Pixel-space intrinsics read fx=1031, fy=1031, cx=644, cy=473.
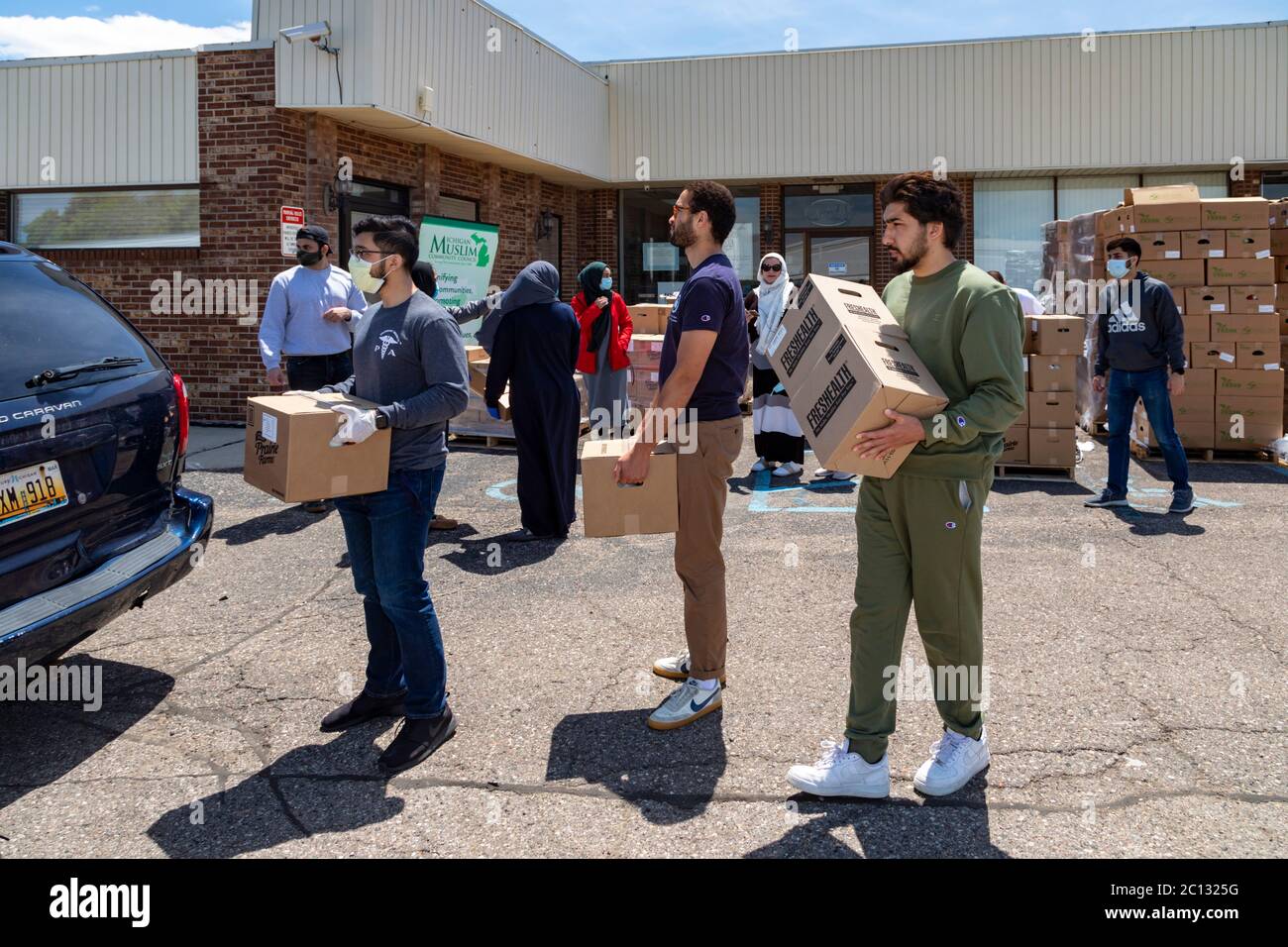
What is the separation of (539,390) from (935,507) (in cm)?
440

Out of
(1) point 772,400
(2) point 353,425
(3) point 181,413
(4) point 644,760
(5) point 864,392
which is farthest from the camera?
(1) point 772,400

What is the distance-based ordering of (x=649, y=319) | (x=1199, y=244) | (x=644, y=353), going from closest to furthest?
(x=1199, y=244)
(x=644, y=353)
(x=649, y=319)

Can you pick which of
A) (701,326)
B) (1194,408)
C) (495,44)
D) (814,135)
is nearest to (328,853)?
(701,326)

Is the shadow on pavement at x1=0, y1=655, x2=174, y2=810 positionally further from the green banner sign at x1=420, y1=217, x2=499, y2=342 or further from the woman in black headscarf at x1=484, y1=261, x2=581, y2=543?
the green banner sign at x1=420, y1=217, x2=499, y2=342

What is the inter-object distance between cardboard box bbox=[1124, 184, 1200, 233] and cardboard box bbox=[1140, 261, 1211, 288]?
34 cm

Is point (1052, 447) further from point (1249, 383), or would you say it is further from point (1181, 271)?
point (1181, 271)

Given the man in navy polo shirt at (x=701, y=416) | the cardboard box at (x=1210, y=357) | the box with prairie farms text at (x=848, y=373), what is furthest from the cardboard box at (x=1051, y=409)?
the box with prairie farms text at (x=848, y=373)

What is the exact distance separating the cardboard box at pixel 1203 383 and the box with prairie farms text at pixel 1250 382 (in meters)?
0.05

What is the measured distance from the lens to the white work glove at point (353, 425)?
139 inches

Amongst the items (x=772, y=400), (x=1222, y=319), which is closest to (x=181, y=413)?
(x=772, y=400)

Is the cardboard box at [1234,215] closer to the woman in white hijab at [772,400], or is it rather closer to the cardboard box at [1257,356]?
the cardboard box at [1257,356]

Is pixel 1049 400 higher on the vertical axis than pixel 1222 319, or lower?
lower

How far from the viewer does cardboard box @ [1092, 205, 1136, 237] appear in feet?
34.4

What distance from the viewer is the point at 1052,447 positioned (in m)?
9.26
